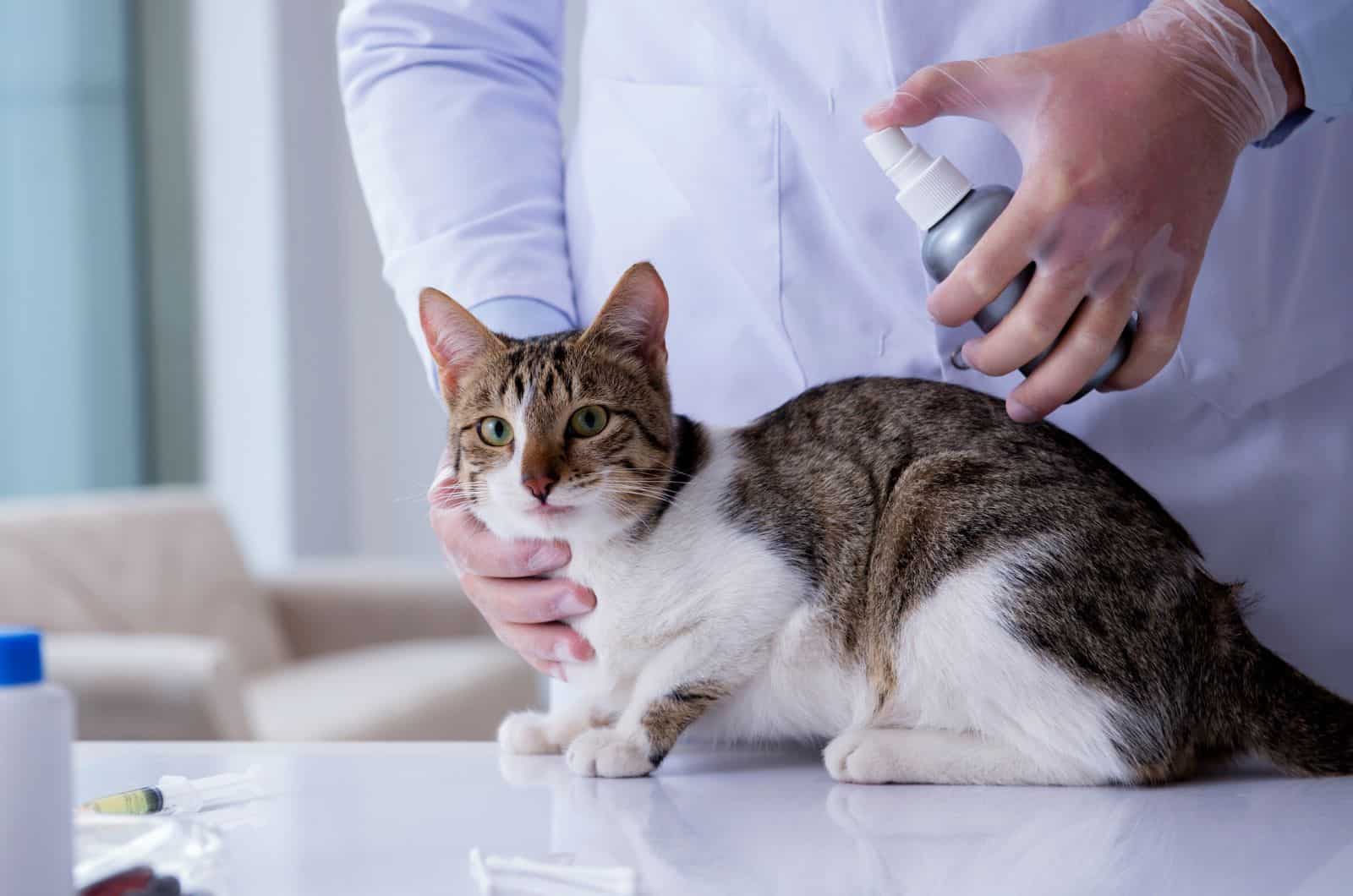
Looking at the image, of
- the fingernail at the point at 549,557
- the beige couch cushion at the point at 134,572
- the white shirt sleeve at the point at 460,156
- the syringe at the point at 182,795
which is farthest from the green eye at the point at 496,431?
the beige couch cushion at the point at 134,572

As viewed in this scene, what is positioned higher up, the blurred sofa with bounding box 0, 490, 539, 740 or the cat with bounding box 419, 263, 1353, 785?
the cat with bounding box 419, 263, 1353, 785

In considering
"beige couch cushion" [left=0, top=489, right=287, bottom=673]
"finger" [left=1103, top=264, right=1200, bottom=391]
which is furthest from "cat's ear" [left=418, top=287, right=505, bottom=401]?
"beige couch cushion" [left=0, top=489, right=287, bottom=673]

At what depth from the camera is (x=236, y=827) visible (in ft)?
2.89

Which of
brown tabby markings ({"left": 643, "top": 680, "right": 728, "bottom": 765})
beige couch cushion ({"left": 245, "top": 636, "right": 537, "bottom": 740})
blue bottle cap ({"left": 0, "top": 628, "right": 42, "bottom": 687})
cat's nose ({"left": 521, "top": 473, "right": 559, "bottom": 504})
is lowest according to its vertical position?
beige couch cushion ({"left": 245, "top": 636, "right": 537, "bottom": 740})

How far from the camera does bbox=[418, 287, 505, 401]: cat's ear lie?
45.3 inches

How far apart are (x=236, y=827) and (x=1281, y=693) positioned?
0.80m

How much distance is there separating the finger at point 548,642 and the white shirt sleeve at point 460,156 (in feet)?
1.13

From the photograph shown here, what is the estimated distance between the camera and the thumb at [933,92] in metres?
0.94

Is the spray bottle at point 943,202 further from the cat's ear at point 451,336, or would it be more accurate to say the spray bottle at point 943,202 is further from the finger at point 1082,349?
the cat's ear at point 451,336

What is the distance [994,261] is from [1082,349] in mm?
102

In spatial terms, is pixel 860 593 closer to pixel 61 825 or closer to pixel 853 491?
pixel 853 491

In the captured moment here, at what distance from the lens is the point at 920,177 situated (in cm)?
95

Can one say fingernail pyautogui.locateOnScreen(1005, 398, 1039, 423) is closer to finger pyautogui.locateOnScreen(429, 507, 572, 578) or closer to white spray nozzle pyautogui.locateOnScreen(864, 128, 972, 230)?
white spray nozzle pyautogui.locateOnScreen(864, 128, 972, 230)

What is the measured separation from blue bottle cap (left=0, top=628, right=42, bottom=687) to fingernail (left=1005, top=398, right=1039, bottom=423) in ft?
2.34
